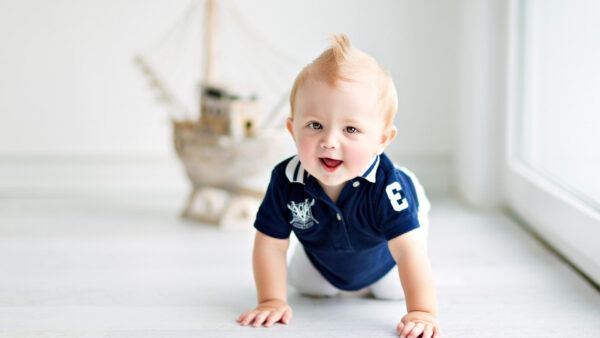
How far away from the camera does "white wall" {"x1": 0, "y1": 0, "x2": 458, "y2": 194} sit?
1892 mm

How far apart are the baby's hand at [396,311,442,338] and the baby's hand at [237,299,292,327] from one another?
168 mm

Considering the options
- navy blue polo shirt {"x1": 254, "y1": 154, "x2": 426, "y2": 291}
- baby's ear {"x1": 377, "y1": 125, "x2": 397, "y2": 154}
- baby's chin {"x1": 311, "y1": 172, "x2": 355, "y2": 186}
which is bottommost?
navy blue polo shirt {"x1": 254, "y1": 154, "x2": 426, "y2": 291}

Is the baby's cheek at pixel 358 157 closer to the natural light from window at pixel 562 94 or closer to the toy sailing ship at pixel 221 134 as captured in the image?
the natural light from window at pixel 562 94

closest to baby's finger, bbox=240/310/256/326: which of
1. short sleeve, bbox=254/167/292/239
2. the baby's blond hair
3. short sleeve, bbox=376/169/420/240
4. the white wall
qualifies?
short sleeve, bbox=254/167/292/239

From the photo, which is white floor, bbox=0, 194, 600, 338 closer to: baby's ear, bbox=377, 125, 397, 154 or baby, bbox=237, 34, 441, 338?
baby, bbox=237, 34, 441, 338

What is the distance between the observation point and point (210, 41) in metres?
1.64

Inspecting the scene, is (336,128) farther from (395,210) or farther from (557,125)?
(557,125)

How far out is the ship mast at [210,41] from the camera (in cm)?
162

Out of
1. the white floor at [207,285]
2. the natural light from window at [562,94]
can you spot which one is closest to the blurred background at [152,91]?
the natural light from window at [562,94]

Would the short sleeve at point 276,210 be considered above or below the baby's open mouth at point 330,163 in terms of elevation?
below

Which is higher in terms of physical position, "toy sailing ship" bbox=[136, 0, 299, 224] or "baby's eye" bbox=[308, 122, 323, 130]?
"baby's eye" bbox=[308, 122, 323, 130]

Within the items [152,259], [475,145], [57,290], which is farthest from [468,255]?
[57,290]

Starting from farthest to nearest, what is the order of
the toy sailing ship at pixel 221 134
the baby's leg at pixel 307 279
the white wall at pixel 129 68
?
the white wall at pixel 129 68 < the toy sailing ship at pixel 221 134 < the baby's leg at pixel 307 279

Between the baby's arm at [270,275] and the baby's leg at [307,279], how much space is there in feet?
0.26
